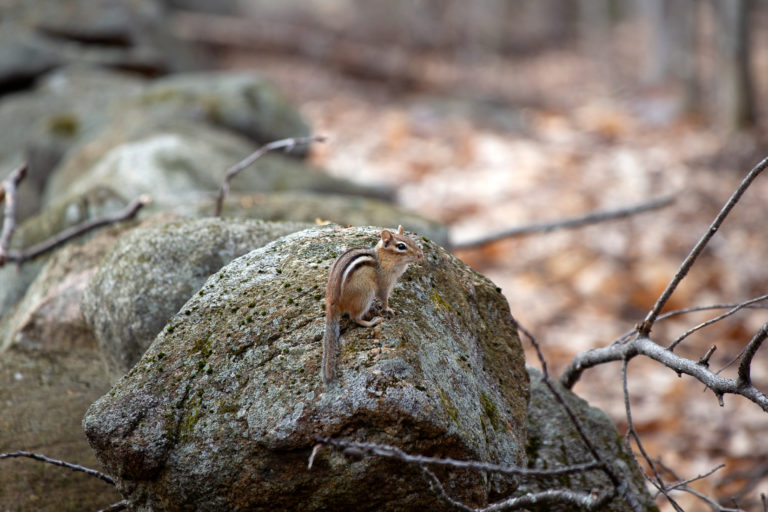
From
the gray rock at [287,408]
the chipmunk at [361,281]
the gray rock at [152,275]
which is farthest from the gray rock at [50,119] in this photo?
the chipmunk at [361,281]

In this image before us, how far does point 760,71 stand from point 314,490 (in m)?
16.8

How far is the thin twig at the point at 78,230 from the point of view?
4.21 meters

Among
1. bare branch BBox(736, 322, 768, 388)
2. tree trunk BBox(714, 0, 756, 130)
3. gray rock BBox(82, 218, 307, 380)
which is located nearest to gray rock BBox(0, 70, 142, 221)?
gray rock BBox(82, 218, 307, 380)

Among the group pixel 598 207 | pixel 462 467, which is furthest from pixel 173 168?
pixel 598 207

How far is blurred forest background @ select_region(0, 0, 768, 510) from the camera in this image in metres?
6.59

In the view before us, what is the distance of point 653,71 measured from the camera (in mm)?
16422

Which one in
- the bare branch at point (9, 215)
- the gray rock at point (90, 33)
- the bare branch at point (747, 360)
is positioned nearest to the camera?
the bare branch at point (747, 360)

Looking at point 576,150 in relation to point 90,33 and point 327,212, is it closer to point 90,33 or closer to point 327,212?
point 327,212

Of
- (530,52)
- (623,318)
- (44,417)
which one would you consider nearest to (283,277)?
(44,417)

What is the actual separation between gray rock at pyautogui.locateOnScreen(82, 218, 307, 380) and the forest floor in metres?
2.75

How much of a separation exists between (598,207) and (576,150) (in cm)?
245

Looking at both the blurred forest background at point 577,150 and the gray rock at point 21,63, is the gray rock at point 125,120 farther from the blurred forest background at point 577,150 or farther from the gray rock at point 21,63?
the blurred forest background at point 577,150

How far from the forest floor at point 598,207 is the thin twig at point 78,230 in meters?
3.67

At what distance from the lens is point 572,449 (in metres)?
3.01
